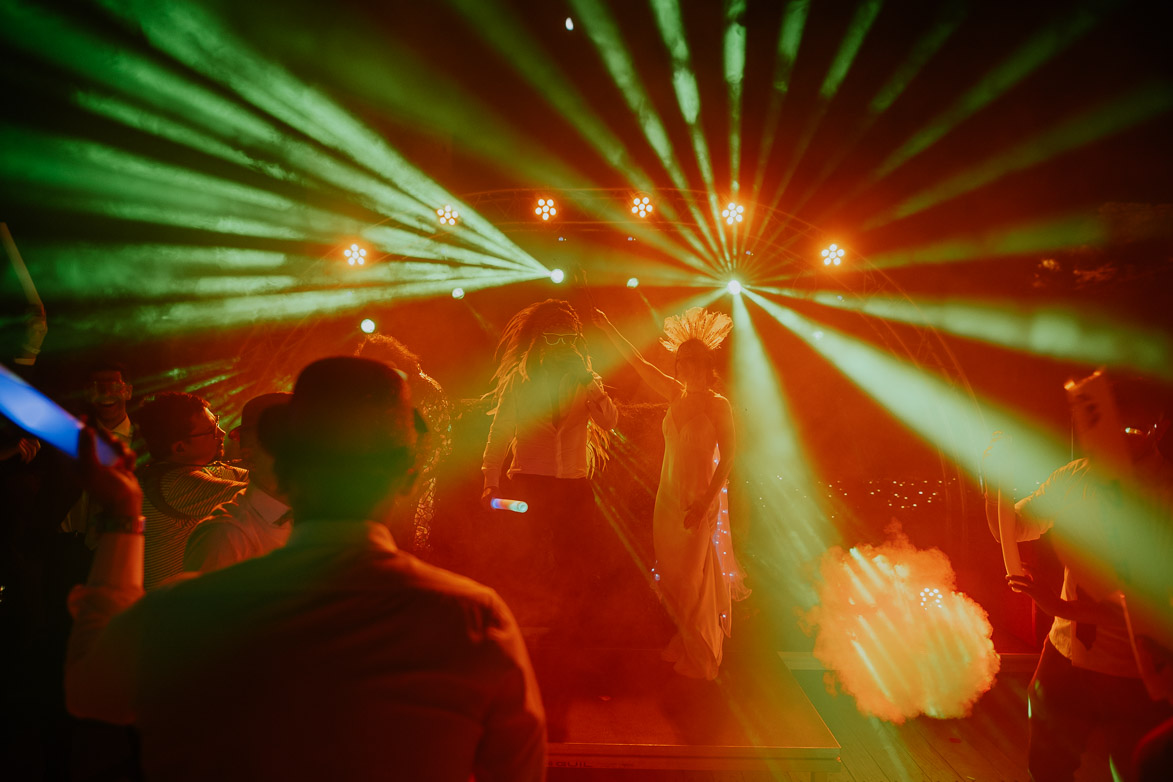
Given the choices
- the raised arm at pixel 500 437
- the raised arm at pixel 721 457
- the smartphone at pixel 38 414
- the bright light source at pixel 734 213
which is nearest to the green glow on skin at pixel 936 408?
the bright light source at pixel 734 213

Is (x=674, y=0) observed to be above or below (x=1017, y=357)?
above

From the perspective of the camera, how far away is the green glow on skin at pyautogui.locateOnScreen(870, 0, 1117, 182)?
6738 mm

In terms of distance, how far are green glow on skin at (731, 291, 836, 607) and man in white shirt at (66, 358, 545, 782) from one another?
19.1ft

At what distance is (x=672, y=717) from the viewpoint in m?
3.80

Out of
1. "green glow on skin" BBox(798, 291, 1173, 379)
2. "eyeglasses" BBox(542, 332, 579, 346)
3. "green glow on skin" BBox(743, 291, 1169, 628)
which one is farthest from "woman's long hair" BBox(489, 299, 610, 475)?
"green glow on skin" BBox(798, 291, 1173, 379)

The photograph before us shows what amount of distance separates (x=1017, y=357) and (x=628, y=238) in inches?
228

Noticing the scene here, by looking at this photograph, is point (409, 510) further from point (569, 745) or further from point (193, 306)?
point (193, 306)

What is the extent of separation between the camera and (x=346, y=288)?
818cm

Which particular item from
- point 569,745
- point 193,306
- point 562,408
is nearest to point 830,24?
point 562,408

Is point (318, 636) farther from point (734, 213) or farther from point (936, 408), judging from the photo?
point (936, 408)

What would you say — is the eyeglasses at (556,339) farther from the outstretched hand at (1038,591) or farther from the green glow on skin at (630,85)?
the green glow on skin at (630,85)

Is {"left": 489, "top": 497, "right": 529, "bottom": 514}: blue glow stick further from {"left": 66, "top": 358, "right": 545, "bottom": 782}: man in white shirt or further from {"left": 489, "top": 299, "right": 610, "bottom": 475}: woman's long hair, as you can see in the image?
{"left": 66, "top": 358, "right": 545, "bottom": 782}: man in white shirt

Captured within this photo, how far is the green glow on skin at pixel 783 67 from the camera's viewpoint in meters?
7.41

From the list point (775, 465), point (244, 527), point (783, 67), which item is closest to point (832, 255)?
point (783, 67)
